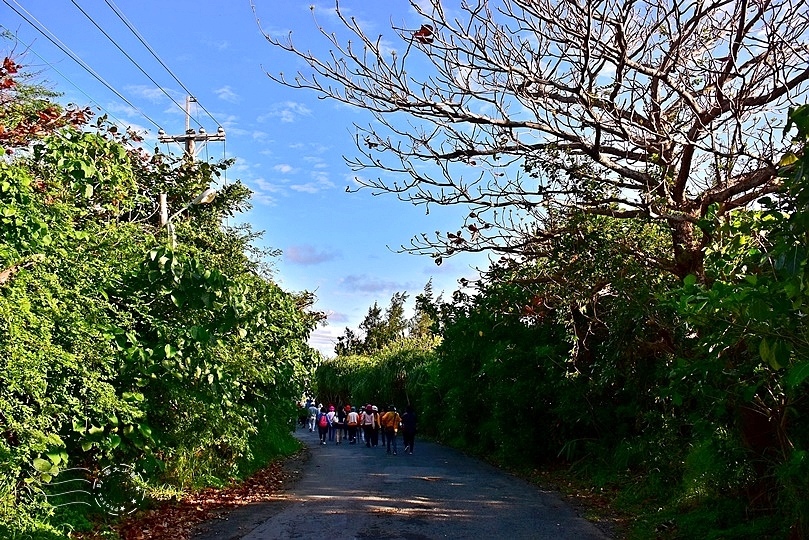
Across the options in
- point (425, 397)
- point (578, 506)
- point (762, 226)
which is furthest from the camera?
point (425, 397)

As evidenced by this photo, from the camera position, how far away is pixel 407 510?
1105cm

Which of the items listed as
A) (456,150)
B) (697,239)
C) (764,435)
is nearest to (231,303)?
(456,150)

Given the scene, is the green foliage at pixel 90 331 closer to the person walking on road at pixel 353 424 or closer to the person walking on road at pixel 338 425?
the person walking on road at pixel 353 424

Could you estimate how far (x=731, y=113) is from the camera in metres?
6.97

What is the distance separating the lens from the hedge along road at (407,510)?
9242 mm

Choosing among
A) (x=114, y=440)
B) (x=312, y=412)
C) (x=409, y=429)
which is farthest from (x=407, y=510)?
(x=312, y=412)

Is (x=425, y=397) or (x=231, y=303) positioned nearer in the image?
(x=231, y=303)

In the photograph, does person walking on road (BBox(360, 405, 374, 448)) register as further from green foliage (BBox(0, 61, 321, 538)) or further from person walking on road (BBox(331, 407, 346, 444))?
green foliage (BBox(0, 61, 321, 538))

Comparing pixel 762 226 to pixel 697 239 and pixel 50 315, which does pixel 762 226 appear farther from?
pixel 50 315

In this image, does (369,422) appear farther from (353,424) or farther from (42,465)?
(42,465)

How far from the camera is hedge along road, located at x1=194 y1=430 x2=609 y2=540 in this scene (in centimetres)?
924

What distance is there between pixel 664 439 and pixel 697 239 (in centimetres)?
580
